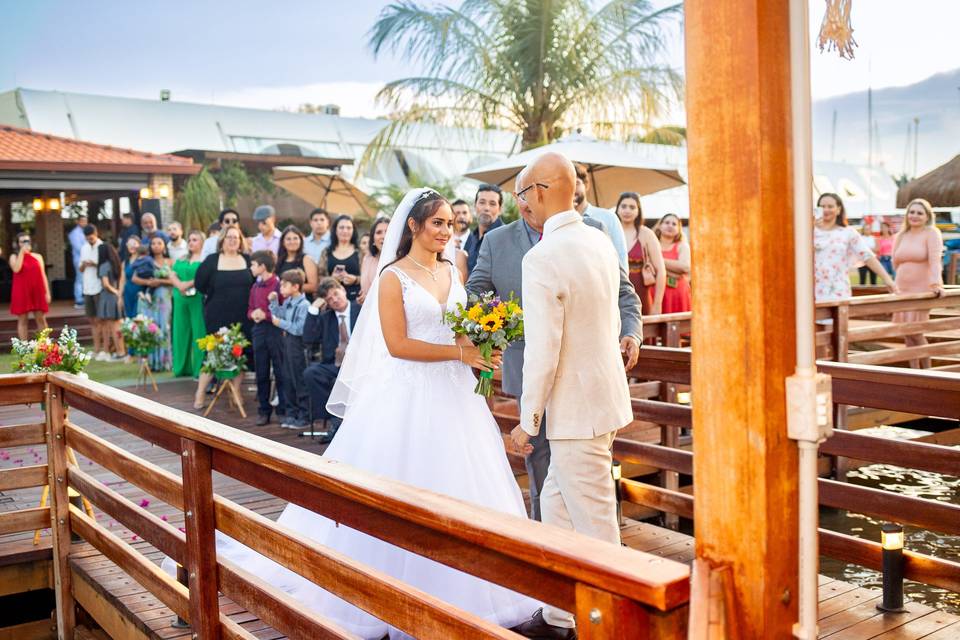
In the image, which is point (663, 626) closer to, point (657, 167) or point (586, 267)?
point (586, 267)

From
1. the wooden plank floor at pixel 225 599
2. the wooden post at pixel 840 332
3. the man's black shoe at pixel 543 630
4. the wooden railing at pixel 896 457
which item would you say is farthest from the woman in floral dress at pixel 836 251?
the man's black shoe at pixel 543 630

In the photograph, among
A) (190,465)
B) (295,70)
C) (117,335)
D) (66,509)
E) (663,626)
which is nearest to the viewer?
(663,626)

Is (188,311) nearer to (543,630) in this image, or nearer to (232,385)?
(232,385)

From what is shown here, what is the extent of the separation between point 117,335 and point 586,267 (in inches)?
533

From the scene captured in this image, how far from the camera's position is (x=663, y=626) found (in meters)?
1.79

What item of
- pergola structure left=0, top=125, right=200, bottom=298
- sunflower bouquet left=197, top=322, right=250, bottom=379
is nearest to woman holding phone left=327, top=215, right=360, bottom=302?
sunflower bouquet left=197, top=322, right=250, bottom=379

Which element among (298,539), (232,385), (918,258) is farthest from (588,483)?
(918,258)

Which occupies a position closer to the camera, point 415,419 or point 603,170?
point 415,419

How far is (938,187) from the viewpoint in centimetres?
511

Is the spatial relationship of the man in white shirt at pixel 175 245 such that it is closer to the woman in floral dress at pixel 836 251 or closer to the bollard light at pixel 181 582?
the woman in floral dress at pixel 836 251

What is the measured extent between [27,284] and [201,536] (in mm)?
13361

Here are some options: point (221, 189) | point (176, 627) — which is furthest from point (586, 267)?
point (221, 189)

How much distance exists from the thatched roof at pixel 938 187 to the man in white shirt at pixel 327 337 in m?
4.65

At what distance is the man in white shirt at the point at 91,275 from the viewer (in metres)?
15.2
